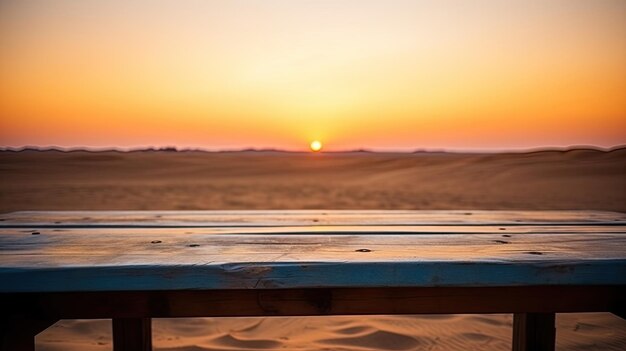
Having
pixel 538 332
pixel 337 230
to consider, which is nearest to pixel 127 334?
pixel 337 230

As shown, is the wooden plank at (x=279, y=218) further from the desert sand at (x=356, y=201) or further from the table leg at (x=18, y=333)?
the desert sand at (x=356, y=201)

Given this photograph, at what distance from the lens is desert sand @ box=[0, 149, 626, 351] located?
105 inches

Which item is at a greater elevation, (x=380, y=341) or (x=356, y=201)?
(x=356, y=201)

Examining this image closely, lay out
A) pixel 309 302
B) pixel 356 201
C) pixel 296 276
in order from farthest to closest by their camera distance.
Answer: pixel 356 201
pixel 309 302
pixel 296 276

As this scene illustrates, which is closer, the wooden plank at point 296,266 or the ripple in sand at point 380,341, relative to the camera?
the wooden plank at point 296,266

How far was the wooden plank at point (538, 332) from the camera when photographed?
1.68 meters

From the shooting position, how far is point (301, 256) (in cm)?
114

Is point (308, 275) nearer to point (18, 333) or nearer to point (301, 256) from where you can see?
point (301, 256)

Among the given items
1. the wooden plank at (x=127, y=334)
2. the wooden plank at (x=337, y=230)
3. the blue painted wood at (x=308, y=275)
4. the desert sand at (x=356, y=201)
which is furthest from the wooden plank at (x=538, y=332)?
the wooden plank at (x=127, y=334)

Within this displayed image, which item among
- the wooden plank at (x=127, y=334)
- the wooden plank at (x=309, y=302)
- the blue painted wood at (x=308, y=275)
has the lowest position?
the wooden plank at (x=127, y=334)

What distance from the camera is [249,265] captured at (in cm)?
105

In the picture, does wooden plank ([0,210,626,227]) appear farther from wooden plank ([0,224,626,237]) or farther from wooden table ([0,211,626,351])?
wooden table ([0,211,626,351])

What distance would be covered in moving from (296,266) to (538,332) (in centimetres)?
116

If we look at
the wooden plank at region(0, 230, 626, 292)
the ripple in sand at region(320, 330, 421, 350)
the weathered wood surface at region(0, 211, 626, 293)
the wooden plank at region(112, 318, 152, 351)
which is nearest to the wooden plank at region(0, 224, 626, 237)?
the weathered wood surface at region(0, 211, 626, 293)
